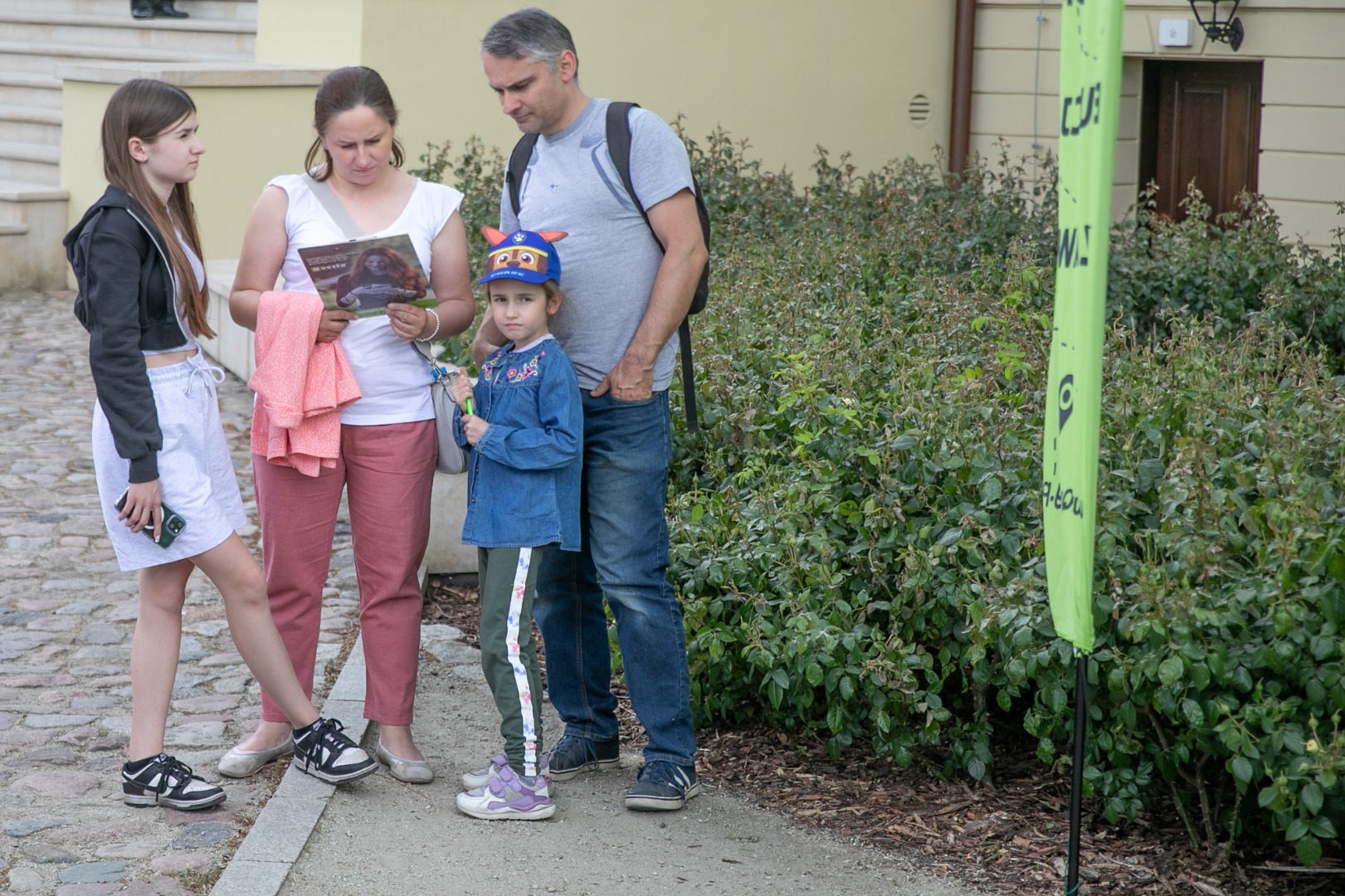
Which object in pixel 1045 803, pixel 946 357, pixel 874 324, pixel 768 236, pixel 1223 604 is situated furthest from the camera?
pixel 768 236

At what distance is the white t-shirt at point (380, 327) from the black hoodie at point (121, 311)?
0.37 metres

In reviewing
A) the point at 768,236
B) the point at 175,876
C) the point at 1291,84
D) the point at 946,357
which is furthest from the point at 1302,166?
the point at 175,876

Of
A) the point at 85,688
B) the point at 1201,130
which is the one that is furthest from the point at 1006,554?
the point at 1201,130

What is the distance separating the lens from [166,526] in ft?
12.4

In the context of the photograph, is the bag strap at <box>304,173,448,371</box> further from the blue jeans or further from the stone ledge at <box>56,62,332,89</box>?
the stone ledge at <box>56,62,332,89</box>

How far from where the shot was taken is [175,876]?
362cm

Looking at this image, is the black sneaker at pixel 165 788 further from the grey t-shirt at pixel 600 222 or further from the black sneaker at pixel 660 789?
the grey t-shirt at pixel 600 222

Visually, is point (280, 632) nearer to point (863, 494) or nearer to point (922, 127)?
point (863, 494)

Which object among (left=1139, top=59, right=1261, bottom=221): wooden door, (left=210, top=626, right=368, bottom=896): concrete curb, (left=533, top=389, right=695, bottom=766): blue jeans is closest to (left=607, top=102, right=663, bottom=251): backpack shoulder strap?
(left=533, top=389, right=695, bottom=766): blue jeans

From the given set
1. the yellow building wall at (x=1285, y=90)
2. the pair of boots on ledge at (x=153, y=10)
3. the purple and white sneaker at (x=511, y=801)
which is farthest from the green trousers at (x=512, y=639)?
the pair of boots on ledge at (x=153, y=10)

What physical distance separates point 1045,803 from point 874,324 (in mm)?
2674

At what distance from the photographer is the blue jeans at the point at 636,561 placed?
12.8 ft

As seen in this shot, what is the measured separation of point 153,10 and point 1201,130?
31.5 ft

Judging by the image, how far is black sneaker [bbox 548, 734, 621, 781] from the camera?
4.25 metres
